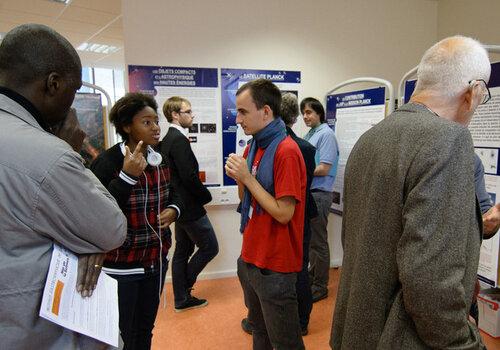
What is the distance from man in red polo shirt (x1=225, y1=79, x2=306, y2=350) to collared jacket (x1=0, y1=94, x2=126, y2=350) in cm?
79

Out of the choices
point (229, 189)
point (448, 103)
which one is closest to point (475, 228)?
point (448, 103)

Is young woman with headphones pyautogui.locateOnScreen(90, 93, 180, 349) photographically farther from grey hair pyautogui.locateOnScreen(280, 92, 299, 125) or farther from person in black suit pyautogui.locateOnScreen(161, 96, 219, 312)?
grey hair pyautogui.locateOnScreen(280, 92, 299, 125)

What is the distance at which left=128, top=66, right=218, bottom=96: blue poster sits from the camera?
304 cm

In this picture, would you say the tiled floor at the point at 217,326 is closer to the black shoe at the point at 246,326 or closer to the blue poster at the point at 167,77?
the black shoe at the point at 246,326

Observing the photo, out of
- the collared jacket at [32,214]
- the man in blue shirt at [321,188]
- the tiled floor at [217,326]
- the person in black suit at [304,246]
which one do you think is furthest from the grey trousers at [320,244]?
the collared jacket at [32,214]

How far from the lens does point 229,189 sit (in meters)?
3.37

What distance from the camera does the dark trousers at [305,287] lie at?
2.32m

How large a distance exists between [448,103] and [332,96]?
249cm

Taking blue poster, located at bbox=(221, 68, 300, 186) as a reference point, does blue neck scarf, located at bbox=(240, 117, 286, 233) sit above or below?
below

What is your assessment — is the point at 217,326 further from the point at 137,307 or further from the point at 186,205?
the point at 137,307

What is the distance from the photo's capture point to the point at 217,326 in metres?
2.58

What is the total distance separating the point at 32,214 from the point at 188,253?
2.28 m

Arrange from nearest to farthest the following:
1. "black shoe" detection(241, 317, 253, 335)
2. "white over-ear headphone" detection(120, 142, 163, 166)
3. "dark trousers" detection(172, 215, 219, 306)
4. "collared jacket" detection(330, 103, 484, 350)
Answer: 1. "collared jacket" detection(330, 103, 484, 350)
2. "white over-ear headphone" detection(120, 142, 163, 166)
3. "black shoe" detection(241, 317, 253, 335)
4. "dark trousers" detection(172, 215, 219, 306)

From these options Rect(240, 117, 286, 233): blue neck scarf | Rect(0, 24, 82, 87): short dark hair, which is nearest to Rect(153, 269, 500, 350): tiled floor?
Rect(240, 117, 286, 233): blue neck scarf
